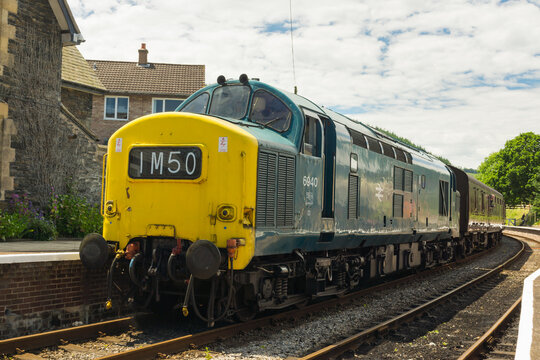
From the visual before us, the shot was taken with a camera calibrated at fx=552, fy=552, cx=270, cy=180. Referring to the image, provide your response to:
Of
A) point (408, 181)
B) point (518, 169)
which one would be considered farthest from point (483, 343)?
point (518, 169)

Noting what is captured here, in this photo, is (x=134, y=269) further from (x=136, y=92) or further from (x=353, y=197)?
(x=136, y=92)

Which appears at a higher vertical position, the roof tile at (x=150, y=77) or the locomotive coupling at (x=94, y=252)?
the roof tile at (x=150, y=77)

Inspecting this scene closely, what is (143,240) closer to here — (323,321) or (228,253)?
(228,253)

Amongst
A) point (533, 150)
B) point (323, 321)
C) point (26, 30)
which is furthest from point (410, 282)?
point (533, 150)

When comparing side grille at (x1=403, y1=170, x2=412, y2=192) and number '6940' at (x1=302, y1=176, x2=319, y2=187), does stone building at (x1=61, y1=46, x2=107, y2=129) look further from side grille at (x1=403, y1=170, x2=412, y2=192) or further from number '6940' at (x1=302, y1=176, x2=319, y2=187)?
number '6940' at (x1=302, y1=176, x2=319, y2=187)

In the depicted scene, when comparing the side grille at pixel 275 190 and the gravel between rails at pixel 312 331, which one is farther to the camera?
the side grille at pixel 275 190

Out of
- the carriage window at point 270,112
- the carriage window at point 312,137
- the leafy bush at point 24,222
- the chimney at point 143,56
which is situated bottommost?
the leafy bush at point 24,222

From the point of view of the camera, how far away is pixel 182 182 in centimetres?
704

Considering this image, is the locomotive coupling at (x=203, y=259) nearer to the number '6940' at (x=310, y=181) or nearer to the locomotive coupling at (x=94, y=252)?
the locomotive coupling at (x=94, y=252)

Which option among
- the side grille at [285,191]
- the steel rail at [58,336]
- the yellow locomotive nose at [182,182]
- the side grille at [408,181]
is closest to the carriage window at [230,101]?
the side grille at [285,191]

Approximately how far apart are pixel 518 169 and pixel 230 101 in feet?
Result: 230

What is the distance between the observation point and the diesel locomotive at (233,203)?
6.85 m

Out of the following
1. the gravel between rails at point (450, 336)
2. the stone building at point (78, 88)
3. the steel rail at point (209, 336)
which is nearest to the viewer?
the steel rail at point (209, 336)

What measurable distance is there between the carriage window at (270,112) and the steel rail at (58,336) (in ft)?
11.2
